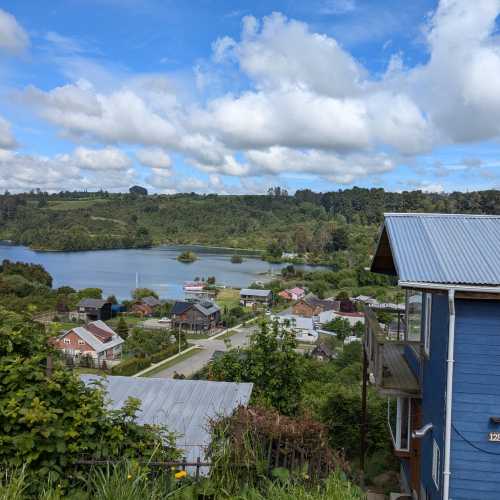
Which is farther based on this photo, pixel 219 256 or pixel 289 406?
pixel 219 256

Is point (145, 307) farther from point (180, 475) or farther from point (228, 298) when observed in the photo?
point (180, 475)

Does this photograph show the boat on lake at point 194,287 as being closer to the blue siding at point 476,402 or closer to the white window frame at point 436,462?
the white window frame at point 436,462

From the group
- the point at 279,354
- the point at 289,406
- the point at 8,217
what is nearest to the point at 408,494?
the point at 289,406

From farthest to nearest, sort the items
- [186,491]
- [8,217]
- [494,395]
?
[8,217] → [494,395] → [186,491]

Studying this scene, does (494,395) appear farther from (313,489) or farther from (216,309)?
(216,309)

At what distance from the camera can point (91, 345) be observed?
29234 mm

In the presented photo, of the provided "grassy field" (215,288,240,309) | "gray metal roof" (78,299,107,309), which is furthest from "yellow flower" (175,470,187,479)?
"grassy field" (215,288,240,309)

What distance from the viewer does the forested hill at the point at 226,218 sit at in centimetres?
9412

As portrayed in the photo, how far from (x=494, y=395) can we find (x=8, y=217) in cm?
14878

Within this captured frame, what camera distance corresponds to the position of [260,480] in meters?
3.07

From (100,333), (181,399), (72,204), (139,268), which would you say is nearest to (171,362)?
(100,333)

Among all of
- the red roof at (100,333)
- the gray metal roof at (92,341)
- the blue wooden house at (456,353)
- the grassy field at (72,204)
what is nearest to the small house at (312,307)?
the red roof at (100,333)

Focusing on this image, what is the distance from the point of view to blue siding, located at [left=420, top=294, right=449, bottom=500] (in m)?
4.31

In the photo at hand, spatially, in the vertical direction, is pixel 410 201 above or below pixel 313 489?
above
